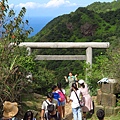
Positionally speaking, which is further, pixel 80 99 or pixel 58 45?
pixel 58 45

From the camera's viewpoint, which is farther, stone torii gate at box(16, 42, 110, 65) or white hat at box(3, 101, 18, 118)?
stone torii gate at box(16, 42, 110, 65)

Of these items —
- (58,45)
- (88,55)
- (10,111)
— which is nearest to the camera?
(10,111)

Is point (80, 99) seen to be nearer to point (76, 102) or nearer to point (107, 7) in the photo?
point (76, 102)

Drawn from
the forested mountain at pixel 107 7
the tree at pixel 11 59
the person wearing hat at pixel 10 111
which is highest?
the forested mountain at pixel 107 7

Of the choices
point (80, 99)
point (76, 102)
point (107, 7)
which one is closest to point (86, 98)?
point (80, 99)

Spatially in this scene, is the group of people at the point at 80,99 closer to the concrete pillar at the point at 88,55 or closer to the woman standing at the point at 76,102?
the woman standing at the point at 76,102

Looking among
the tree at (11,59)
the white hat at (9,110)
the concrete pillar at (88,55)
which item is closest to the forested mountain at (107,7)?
the concrete pillar at (88,55)

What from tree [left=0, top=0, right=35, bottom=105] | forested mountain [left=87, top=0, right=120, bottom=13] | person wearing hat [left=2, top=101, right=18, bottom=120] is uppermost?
forested mountain [left=87, top=0, right=120, bottom=13]

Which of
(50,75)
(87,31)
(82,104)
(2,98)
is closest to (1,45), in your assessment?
(2,98)

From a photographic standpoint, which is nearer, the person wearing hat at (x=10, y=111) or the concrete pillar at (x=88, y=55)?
the person wearing hat at (x=10, y=111)

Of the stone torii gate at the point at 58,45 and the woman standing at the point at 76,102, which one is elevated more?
the stone torii gate at the point at 58,45

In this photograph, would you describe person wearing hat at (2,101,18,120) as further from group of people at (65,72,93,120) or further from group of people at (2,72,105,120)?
group of people at (65,72,93,120)

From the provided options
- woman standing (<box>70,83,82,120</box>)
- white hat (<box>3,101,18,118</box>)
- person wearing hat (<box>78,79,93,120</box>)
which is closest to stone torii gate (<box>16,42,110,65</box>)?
person wearing hat (<box>78,79,93,120</box>)

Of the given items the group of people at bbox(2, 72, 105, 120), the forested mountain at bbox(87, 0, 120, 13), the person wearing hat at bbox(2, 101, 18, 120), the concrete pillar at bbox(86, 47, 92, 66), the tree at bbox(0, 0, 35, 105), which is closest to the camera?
the person wearing hat at bbox(2, 101, 18, 120)
